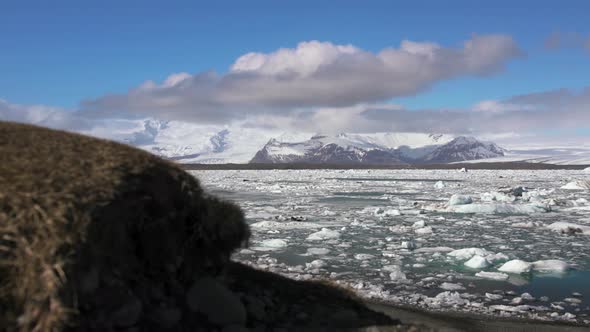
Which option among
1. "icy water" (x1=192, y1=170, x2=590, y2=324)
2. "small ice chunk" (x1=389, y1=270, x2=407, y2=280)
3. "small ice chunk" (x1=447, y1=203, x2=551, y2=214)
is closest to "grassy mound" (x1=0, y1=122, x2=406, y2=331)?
"icy water" (x1=192, y1=170, x2=590, y2=324)

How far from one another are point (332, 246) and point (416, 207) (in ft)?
46.6

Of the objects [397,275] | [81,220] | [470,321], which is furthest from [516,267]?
[81,220]

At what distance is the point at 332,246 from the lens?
15883 millimetres

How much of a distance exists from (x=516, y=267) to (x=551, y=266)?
936 millimetres

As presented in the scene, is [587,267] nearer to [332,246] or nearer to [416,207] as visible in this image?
[332,246]

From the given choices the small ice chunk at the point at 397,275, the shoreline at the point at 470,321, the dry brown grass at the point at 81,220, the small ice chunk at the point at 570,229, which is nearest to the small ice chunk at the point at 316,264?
the small ice chunk at the point at 397,275

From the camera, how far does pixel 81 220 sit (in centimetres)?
408

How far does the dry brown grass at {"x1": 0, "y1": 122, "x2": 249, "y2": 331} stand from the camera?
3.76 meters

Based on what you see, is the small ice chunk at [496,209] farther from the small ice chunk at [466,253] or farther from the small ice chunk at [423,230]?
the small ice chunk at [466,253]

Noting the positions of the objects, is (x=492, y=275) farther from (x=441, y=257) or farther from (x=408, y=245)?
(x=408, y=245)

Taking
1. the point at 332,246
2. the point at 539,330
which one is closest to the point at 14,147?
the point at 539,330

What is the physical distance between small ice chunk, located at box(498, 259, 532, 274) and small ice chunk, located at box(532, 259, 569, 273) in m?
0.23

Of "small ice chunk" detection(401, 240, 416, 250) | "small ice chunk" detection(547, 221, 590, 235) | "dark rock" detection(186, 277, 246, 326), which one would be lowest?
"small ice chunk" detection(401, 240, 416, 250)

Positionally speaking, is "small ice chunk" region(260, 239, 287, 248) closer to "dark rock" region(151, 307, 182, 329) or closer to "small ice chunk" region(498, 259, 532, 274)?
"small ice chunk" region(498, 259, 532, 274)
